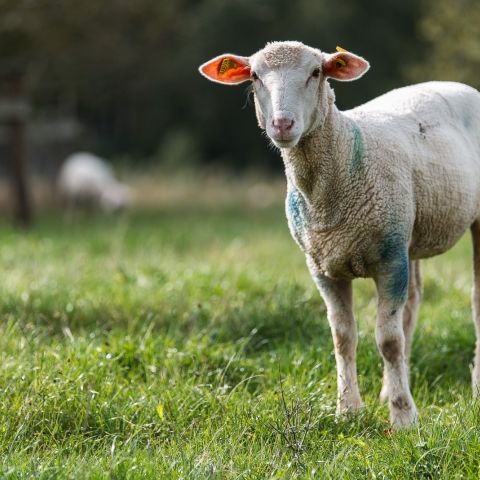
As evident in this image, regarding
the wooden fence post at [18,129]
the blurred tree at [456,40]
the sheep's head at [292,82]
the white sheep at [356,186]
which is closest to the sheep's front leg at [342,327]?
the white sheep at [356,186]

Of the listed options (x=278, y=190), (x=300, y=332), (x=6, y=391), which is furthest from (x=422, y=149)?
(x=278, y=190)

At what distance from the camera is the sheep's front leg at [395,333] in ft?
15.6

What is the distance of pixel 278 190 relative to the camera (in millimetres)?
21672

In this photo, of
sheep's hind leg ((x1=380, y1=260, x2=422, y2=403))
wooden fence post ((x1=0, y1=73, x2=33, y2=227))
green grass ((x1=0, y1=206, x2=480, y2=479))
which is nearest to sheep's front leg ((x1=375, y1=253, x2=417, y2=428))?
green grass ((x1=0, y1=206, x2=480, y2=479))

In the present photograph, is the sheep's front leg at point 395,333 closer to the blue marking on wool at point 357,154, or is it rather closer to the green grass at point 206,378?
the green grass at point 206,378

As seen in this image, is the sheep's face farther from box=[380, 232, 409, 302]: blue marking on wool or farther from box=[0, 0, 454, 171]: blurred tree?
box=[0, 0, 454, 171]: blurred tree

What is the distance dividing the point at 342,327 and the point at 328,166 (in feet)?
2.89

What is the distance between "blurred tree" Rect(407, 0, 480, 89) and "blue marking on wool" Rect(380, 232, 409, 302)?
10114mm

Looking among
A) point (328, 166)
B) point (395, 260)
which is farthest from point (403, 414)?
point (328, 166)

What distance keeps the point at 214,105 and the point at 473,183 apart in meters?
24.3

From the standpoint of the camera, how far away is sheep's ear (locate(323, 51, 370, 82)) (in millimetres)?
4613

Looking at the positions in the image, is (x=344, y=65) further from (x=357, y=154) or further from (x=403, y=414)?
(x=403, y=414)

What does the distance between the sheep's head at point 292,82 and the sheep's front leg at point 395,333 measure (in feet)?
2.66

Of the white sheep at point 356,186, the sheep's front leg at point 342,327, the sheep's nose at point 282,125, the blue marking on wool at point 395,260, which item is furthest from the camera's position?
the sheep's front leg at point 342,327
